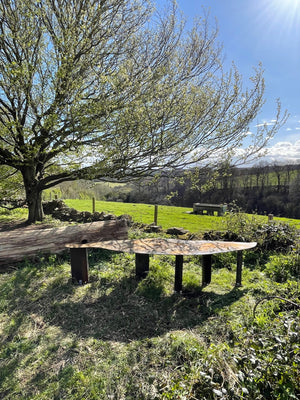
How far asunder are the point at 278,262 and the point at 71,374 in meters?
4.40

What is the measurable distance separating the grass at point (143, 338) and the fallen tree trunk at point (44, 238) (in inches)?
20.8

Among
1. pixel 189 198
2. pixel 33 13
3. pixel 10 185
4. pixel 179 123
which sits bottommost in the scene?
pixel 189 198

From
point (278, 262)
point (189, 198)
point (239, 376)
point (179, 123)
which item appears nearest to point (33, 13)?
point (179, 123)

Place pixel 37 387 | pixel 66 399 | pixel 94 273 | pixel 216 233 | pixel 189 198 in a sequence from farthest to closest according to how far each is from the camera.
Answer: pixel 189 198 → pixel 216 233 → pixel 94 273 → pixel 37 387 → pixel 66 399

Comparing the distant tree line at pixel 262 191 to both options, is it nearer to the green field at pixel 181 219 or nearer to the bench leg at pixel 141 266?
the green field at pixel 181 219

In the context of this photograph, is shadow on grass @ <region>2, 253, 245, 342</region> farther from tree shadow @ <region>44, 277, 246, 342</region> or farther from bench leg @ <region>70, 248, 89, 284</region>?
bench leg @ <region>70, 248, 89, 284</region>

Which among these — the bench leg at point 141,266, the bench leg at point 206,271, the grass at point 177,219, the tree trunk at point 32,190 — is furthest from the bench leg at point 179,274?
the tree trunk at point 32,190

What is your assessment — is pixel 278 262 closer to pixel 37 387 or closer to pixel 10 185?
pixel 37 387

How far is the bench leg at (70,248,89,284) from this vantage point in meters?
4.32

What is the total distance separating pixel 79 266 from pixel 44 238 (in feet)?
5.55

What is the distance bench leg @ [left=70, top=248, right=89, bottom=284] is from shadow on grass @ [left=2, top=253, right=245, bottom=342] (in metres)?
0.16

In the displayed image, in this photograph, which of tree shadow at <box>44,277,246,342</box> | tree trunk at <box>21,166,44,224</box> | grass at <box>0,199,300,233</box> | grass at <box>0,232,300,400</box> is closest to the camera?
grass at <box>0,232,300,400</box>

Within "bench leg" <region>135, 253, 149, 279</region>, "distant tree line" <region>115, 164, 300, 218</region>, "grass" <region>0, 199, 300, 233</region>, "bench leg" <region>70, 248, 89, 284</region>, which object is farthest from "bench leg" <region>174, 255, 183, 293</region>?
"distant tree line" <region>115, 164, 300, 218</region>

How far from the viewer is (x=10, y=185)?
283 inches
